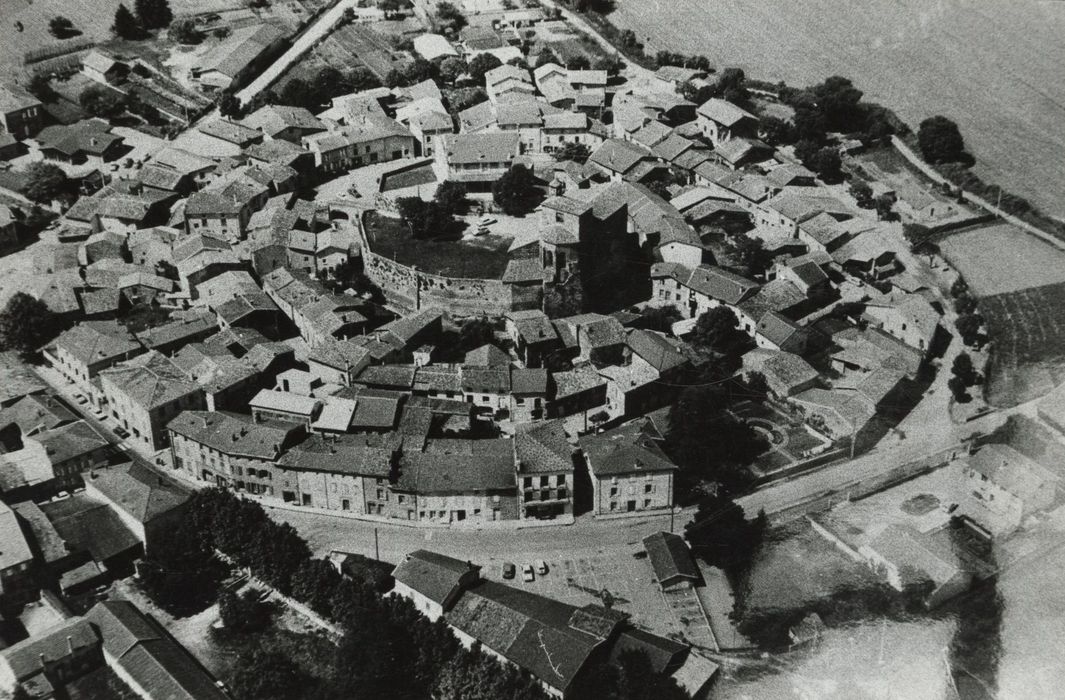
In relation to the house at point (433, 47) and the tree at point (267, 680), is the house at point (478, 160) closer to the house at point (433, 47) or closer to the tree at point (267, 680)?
the house at point (433, 47)

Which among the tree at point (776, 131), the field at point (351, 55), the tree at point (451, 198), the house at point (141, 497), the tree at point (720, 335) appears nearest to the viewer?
the house at point (141, 497)

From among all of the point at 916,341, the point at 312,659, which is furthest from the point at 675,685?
the point at 916,341

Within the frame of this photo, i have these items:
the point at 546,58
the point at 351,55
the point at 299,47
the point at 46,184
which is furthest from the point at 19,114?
the point at 546,58

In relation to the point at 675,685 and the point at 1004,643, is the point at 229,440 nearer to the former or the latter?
the point at 675,685

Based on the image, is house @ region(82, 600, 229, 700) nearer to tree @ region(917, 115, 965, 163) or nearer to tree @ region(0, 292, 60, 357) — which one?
tree @ region(0, 292, 60, 357)

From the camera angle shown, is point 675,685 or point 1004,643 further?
point 675,685

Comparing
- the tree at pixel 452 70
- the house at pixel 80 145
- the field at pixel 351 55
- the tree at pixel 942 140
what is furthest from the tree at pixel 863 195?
the house at pixel 80 145

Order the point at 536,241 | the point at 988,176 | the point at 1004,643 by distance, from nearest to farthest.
Answer: the point at 1004,643, the point at 536,241, the point at 988,176
